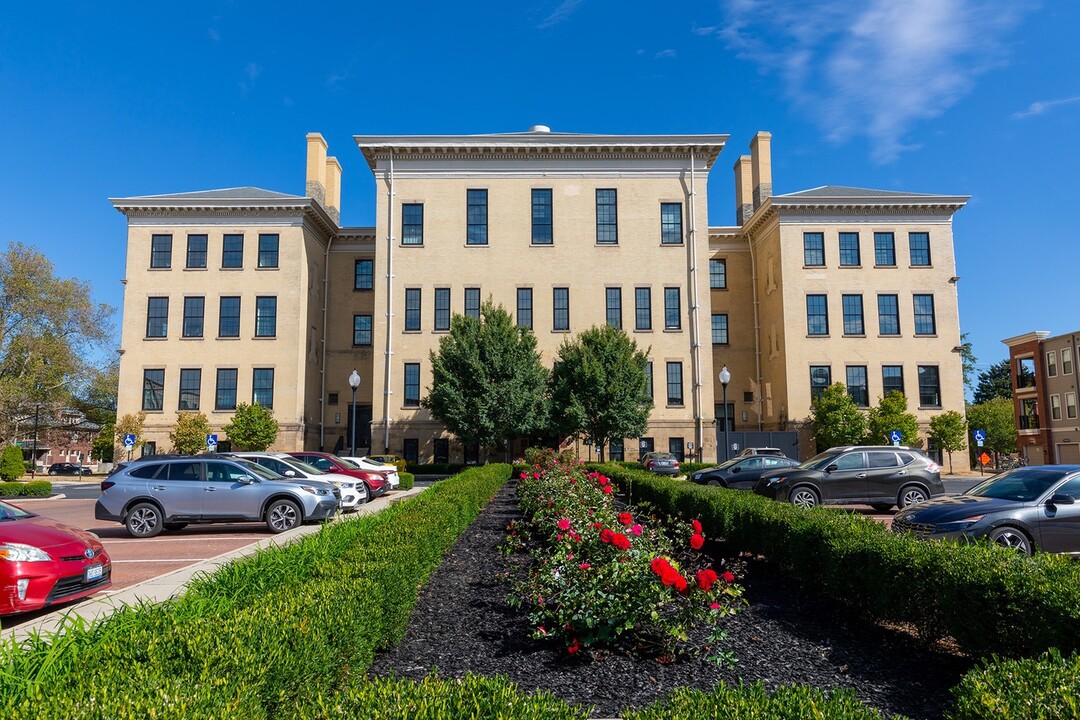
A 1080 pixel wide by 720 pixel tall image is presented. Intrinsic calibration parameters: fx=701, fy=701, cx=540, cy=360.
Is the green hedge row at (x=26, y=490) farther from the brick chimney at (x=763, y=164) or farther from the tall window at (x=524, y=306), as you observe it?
the brick chimney at (x=763, y=164)

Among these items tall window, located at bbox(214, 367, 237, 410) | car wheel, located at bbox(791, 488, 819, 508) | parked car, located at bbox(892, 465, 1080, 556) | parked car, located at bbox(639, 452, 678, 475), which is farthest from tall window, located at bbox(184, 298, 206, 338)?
parked car, located at bbox(892, 465, 1080, 556)

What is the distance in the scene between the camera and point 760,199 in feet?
154

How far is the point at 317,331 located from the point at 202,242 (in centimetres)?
889

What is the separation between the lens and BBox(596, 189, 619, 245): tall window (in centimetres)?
4234

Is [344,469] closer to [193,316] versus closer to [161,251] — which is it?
[193,316]

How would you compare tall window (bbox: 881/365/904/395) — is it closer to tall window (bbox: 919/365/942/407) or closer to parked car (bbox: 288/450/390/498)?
tall window (bbox: 919/365/942/407)

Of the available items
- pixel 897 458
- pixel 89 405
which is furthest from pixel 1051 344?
pixel 89 405

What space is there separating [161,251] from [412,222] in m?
16.3

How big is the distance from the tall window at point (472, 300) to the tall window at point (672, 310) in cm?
1124

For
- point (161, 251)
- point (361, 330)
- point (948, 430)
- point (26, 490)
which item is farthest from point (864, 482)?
point (161, 251)

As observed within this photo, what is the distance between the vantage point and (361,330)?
4750 centimetres

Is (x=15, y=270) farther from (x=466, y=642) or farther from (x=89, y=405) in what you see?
(x=466, y=642)

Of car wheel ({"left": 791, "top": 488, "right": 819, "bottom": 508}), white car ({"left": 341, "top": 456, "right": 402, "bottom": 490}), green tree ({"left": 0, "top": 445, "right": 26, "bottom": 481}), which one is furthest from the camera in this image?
green tree ({"left": 0, "top": 445, "right": 26, "bottom": 481})

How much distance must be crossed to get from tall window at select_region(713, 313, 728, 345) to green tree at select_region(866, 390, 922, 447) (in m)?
10.6
